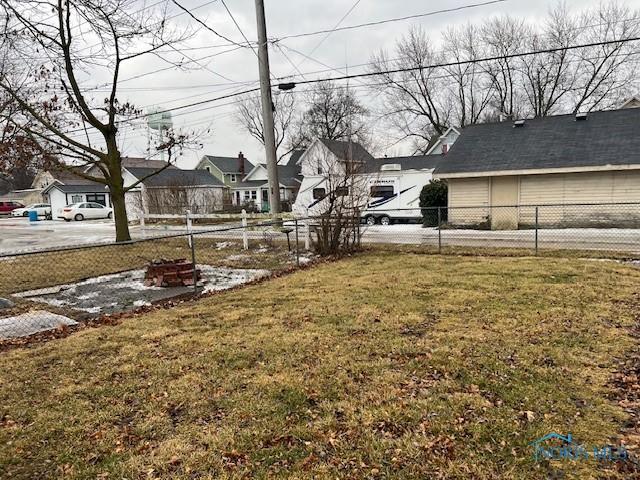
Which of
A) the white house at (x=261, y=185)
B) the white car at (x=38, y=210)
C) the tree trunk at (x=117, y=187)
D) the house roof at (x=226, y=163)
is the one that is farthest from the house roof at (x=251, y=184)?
the tree trunk at (x=117, y=187)

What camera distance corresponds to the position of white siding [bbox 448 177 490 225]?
60.9 feet

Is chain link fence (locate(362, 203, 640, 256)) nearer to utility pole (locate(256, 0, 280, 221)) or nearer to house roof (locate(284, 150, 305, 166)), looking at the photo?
utility pole (locate(256, 0, 280, 221))

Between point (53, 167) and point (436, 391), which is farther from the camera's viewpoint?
point (53, 167)

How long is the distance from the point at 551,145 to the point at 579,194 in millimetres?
2478

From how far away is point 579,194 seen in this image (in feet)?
55.5

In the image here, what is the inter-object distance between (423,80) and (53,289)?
35118mm

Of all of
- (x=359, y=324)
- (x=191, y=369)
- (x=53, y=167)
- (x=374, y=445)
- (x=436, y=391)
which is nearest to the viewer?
(x=374, y=445)

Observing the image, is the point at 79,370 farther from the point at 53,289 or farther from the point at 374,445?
the point at 53,289

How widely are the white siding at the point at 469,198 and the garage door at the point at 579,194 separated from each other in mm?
1455

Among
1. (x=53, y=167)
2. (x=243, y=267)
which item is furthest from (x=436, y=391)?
(x=53, y=167)

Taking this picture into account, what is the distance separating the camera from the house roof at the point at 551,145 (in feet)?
54.4

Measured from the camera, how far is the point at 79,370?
4.21m

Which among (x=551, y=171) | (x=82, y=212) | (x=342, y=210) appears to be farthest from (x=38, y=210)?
(x=551, y=171)

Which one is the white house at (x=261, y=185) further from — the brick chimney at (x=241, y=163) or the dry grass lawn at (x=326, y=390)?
the dry grass lawn at (x=326, y=390)
